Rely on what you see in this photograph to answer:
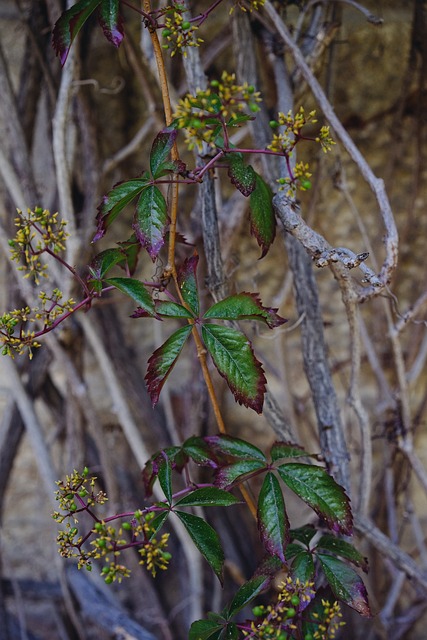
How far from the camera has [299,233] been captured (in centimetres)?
76

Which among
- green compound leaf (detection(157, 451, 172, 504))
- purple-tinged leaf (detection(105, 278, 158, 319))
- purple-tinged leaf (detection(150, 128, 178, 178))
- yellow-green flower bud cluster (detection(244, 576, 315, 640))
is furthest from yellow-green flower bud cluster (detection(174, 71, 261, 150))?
yellow-green flower bud cluster (detection(244, 576, 315, 640))

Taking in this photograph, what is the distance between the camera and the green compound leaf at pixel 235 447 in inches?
31.4

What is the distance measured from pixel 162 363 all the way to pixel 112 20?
0.37m

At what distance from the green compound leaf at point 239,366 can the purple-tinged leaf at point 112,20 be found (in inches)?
→ 13.0

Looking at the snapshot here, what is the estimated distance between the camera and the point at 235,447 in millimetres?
812

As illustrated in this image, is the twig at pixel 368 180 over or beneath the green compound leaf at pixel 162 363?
over

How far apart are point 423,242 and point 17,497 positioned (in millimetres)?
A: 1145

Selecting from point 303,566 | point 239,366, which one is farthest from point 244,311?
point 303,566

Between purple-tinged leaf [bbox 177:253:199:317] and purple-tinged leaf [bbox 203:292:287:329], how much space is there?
3 cm

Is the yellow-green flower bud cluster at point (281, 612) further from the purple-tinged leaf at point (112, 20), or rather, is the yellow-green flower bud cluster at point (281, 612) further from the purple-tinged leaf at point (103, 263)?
the purple-tinged leaf at point (112, 20)

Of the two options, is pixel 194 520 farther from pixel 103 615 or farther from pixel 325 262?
pixel 103 615

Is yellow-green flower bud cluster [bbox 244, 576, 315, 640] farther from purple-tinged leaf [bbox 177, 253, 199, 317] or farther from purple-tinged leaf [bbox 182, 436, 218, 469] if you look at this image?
purple-tinged leaf [bbox 177, 253, 199, 317]

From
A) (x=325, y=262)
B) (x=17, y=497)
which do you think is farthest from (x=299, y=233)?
(x=17, y=497)

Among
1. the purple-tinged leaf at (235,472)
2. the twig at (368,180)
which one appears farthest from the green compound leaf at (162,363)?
the twig at (368,180)
